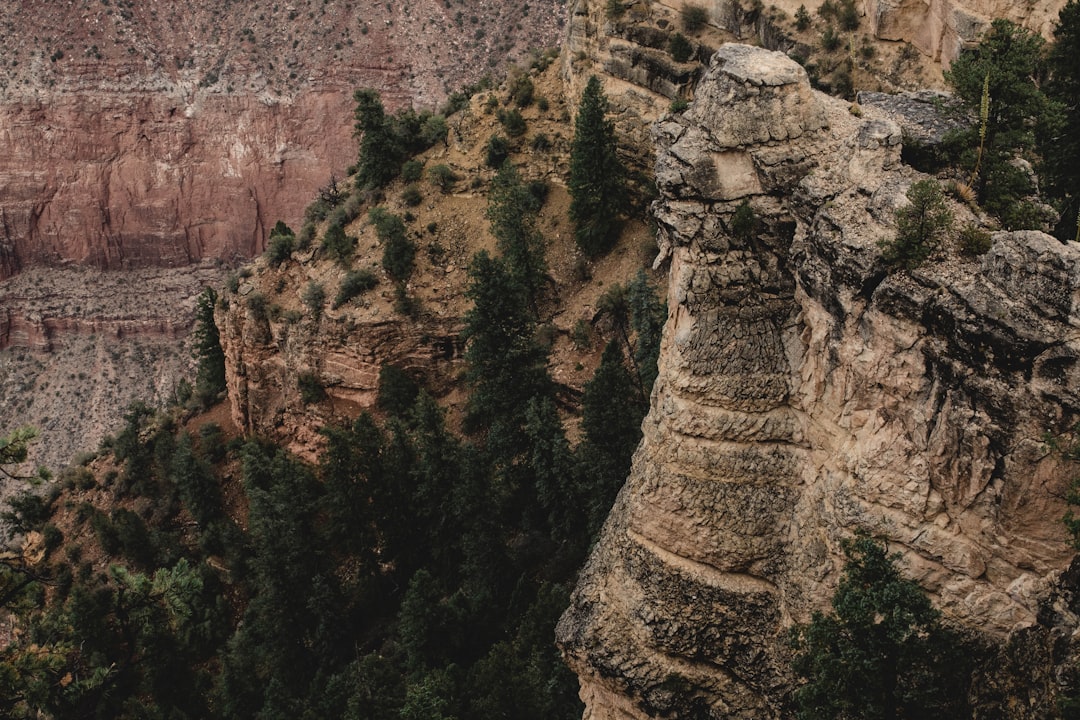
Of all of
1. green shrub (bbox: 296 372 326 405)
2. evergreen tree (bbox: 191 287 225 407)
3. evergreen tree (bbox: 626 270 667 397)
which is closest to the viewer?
evergreen tree (bbox: 626 270 667 397)

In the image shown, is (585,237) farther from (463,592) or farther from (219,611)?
(219,611)

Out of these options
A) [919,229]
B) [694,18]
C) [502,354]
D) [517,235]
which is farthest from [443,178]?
[919,229]

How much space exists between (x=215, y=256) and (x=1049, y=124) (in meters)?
109

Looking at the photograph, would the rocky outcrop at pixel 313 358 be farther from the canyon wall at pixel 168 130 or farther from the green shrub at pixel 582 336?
the canyon wall at pixel 168 130

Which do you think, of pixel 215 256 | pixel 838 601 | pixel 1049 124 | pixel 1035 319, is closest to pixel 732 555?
pixel 838 601

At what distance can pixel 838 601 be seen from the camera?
1866cm

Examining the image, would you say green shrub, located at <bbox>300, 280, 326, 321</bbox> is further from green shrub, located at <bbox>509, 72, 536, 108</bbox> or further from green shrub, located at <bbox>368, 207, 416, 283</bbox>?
green shrub, located at <bbox>509, 72, 536, 108</bbox>

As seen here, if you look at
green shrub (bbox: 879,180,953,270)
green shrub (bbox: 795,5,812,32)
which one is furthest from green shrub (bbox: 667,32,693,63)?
green shrub (bbox: 879,180,953,270)

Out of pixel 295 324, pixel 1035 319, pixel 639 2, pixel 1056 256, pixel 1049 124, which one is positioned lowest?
pixel 295 324

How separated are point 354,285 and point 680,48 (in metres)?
23.4

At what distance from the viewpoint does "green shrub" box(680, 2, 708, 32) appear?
5709 centimetres

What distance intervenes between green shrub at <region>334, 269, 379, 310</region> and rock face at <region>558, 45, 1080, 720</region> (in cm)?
3537

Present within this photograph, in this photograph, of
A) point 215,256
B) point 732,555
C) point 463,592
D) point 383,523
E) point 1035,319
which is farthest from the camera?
point 215,256

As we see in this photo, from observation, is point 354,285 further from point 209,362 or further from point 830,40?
point 830,40
